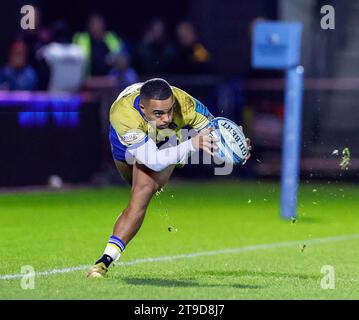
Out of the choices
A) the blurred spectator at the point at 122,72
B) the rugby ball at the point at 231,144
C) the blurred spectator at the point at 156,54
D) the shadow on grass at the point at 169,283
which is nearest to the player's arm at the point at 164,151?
the rugby ball at the point at 231,144

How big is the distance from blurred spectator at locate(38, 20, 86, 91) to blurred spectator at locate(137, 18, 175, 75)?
234 centimetres

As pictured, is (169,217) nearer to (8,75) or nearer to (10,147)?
(10,147)

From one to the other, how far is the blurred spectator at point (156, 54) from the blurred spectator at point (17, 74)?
151 inches

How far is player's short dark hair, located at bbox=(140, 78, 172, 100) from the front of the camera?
10938 mm

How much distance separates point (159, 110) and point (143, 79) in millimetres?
11874

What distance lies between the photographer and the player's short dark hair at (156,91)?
35.9ft

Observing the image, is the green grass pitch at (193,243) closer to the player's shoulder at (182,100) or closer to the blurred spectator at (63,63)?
the player's shoulder at (182,100)

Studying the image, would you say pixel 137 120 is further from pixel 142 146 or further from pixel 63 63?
pixel 63 63

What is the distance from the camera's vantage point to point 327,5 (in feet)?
77.9

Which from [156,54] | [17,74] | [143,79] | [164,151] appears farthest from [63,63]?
[164,151]

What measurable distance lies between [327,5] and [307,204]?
19.7ft

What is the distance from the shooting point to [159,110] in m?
10.9
